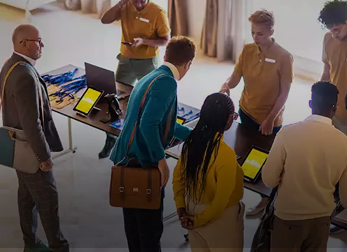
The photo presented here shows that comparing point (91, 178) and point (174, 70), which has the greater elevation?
point (174, 70)

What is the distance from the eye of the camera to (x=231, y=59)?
23.6ft

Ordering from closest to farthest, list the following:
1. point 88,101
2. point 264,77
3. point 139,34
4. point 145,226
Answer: point 145,226, point 264,77, point 88,101, point 139,34

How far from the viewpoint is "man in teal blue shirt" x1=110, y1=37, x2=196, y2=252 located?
281 cm

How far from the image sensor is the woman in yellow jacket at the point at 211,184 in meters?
2.64

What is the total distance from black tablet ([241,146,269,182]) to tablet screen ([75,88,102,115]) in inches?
51.0

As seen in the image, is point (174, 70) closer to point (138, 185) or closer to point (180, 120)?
point (138, 185)

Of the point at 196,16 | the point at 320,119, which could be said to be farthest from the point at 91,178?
the point at 196,16

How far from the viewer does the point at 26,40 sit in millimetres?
3209

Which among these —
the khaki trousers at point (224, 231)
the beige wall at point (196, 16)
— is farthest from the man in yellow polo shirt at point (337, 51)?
the beige wall at point (196, 16)

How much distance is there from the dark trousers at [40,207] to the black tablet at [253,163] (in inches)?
47.1

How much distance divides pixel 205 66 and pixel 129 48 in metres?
2.55

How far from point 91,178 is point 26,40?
164cm

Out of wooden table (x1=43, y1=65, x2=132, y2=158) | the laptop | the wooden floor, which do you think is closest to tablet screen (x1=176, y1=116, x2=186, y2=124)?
wooden table (x1=43, y1=65, x2=132, y2=158)

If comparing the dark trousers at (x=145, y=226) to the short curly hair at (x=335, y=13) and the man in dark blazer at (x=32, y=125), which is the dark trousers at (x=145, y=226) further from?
the short curly hair at (x=335, y=13)
